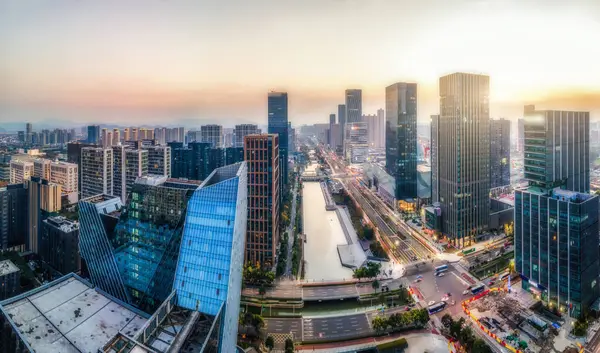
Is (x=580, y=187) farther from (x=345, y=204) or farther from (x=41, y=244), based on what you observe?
(x=41, y=244)

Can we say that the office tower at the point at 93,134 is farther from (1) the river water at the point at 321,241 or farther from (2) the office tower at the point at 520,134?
(2) the office tower at the point at 520,134

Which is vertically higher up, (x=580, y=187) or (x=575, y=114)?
(x=575, y=114)

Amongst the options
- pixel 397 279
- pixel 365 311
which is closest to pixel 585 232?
pixel 397 279

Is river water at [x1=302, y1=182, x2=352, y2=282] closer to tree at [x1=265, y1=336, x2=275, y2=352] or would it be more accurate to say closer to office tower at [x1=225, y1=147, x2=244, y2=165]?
tree at [x1=265, y1=336, x2=275, y2=352]

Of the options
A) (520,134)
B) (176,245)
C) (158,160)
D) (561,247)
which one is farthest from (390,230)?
(520,134)

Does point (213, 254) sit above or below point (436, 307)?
above

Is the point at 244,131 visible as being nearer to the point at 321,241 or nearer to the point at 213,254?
the point at 321,241
